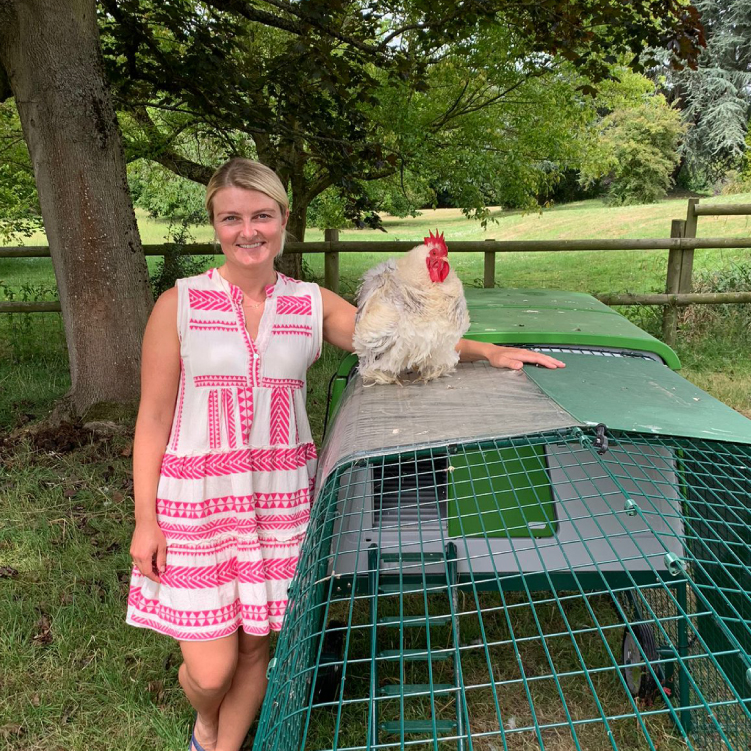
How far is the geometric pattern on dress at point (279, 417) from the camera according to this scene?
6.86 feet

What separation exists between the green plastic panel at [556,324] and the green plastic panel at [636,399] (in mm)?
126

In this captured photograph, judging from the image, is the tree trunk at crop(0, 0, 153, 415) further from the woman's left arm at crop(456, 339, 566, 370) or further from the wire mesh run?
the woman's left arm at crop(456, 339, 566, 370)

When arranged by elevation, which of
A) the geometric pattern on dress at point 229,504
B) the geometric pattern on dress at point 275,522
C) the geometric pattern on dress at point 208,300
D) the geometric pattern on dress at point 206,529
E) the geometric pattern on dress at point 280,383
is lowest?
the geometric pattern on dress at point 275,522

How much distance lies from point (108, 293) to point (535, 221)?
903 inches

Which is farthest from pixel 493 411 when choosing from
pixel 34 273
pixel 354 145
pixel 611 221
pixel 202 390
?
pixel 611 221

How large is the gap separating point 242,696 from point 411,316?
4.53 ft

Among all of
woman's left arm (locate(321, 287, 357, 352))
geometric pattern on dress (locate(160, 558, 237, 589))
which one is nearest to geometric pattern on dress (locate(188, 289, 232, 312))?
woman's left arm (locate(321, 287, 357, 352))

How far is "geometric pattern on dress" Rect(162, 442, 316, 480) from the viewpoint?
6.53ft

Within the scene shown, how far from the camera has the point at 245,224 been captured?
2.04m

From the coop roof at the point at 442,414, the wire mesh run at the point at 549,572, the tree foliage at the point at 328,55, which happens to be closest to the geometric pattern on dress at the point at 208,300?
the coop roof at the point at 442,414

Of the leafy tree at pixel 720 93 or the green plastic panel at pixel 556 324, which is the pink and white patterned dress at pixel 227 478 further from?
the leafy tree at pixel 720 93

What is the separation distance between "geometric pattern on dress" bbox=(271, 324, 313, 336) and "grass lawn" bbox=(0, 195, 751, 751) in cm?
148

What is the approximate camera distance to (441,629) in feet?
10.2

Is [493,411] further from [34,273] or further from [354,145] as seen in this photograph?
[34,273]
